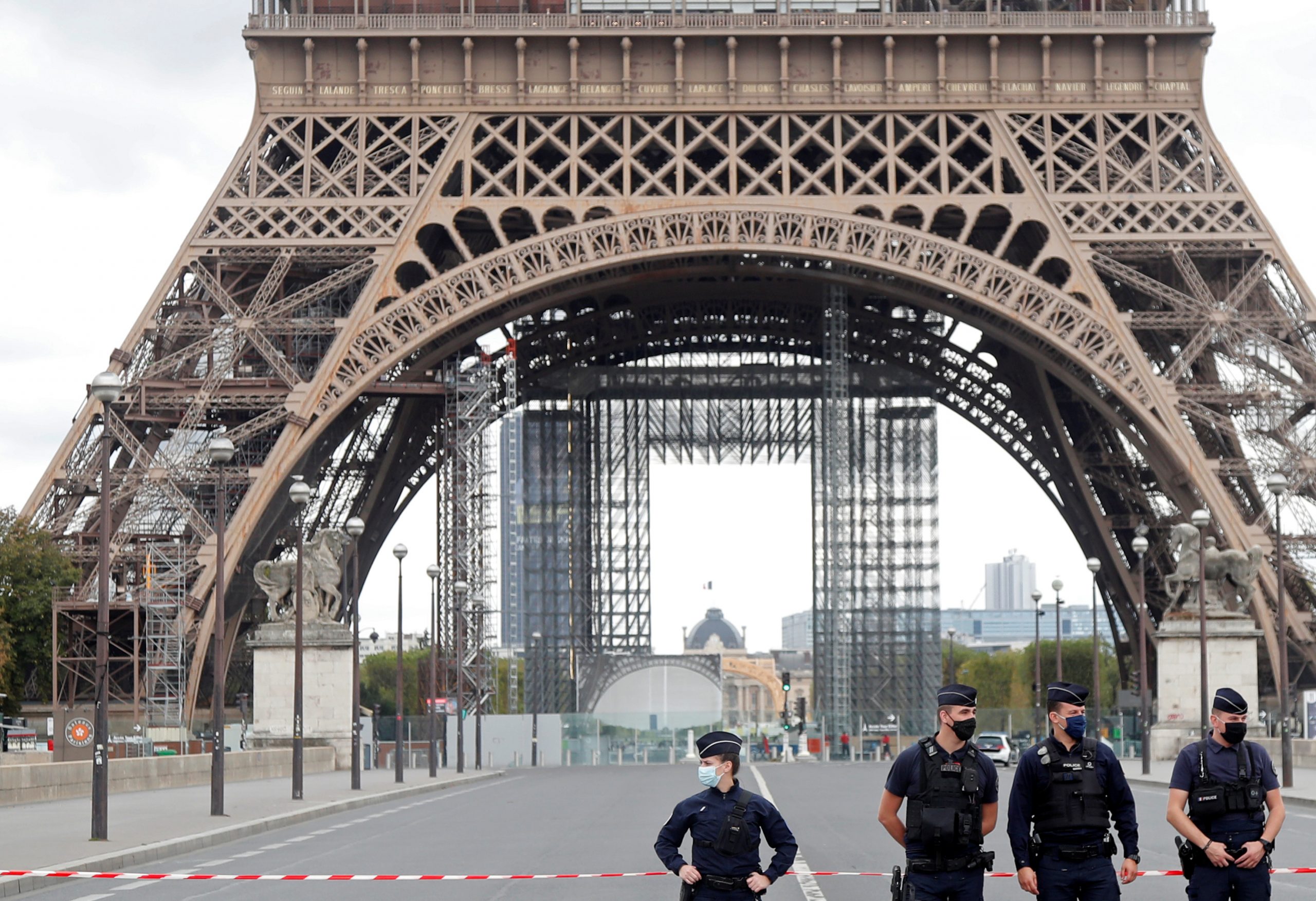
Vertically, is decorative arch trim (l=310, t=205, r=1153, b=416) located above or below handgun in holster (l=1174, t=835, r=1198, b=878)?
above

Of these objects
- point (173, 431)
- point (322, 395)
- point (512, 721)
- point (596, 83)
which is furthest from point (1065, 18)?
point (512, 721)

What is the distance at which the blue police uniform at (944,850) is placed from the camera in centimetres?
902

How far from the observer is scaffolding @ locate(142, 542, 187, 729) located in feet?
141

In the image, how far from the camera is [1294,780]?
36656mm

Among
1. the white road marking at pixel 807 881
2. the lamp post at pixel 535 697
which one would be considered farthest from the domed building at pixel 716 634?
the white road marking at pixel 807 881

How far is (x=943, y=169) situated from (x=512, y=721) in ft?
82.4

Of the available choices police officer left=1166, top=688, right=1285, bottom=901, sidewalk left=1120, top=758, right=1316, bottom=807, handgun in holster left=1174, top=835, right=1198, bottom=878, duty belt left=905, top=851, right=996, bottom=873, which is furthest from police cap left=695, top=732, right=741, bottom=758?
sidewalk left=1120, top=758, right=1316, bottom=807

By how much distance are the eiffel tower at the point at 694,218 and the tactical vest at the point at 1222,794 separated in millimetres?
34230

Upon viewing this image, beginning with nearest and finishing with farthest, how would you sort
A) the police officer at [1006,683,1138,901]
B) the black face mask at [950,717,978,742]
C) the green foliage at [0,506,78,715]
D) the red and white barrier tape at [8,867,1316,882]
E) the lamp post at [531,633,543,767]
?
the black face mask at [950,717,978,742]
the police officer at [1006,683,1138,901]
the red and white barrier tape at [8,867,1316,882]
the green foliage at [0,506,78,715]
the lamp post at [531,633,543,767]

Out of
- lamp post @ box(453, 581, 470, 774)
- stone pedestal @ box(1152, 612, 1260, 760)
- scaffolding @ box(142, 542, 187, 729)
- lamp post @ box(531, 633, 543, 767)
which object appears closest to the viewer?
scaffolding @ box(142, 542, 187, 729)

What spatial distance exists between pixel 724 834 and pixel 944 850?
3.30 ft

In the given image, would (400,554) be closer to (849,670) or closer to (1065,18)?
(1065,18)

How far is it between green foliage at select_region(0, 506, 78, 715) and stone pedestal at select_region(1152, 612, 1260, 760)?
1015 inches

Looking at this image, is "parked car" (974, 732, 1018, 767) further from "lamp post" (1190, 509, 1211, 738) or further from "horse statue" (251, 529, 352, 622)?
"horse statue" (251, 529, 352, 622)
